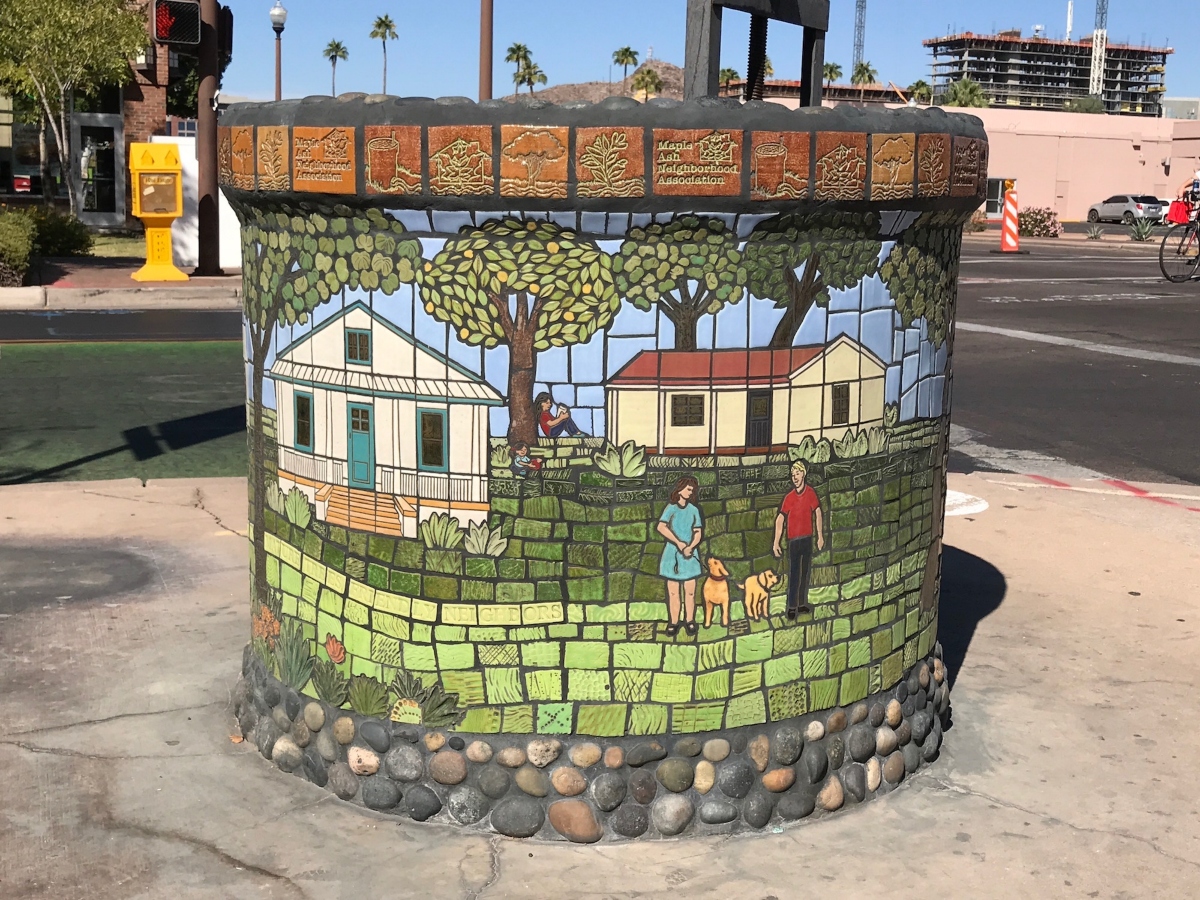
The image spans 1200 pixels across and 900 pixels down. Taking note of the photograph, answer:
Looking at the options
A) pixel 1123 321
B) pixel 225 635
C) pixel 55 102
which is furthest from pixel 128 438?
pixel 55 102

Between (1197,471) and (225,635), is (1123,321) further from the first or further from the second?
(225,635)

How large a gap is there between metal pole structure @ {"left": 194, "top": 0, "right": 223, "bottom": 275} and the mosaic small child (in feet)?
49.8

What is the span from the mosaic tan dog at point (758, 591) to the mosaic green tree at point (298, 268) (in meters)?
1.30

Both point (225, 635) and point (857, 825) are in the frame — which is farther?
point (225, 635)

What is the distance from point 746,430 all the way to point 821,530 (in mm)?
418

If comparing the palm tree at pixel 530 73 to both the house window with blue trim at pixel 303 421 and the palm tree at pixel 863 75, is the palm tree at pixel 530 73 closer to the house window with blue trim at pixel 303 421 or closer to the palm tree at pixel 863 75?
the palm tree at pixel 863 75

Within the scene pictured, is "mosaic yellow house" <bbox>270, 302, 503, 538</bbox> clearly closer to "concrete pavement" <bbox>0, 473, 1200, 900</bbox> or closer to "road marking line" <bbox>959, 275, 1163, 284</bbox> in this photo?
"concrete pavement" <bbox>0, 473, 1200, 900</bbox>

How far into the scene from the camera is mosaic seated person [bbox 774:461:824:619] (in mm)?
4047

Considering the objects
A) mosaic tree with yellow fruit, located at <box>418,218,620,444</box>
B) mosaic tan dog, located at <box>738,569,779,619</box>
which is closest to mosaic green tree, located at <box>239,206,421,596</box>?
mosaic tree with yellow fruit, located at <box>418,218,620,444</box>

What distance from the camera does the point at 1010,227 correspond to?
3619cm

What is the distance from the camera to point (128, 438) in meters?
10.1

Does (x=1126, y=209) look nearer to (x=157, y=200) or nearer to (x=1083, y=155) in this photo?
(x=1083, y=155)

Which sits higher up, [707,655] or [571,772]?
[707,655]

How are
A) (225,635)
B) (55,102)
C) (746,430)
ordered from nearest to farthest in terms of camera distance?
(746,430)
(225,635)
(55,102)
